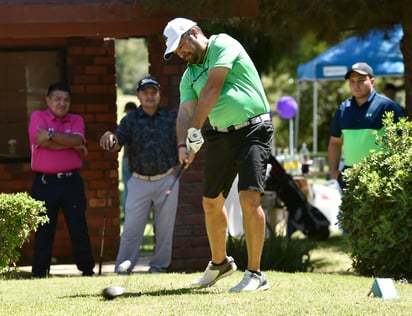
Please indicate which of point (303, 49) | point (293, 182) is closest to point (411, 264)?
point (293, 182)

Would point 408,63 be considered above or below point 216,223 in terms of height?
above

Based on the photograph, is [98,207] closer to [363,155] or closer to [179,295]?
[363,155]

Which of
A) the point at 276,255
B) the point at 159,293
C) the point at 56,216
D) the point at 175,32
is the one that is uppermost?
the point at 175,32

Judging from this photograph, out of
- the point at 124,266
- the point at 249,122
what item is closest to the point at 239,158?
the point at 249,122

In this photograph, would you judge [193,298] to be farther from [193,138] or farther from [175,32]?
A: [175,32]

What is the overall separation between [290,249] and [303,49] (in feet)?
80.3

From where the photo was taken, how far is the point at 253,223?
6836mm

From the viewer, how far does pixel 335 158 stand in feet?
32.4

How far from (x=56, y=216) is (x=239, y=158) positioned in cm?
320

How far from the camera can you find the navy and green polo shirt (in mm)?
9250

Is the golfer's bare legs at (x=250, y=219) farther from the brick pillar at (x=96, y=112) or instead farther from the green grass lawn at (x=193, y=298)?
the brick pillar at (x=96, y=112)

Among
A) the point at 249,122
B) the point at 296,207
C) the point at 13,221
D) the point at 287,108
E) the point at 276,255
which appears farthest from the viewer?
the point at 287,108

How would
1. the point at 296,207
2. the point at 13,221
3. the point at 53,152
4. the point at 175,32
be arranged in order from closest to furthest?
the point at 175,32
the point at 13,221
the point at 53,152
the point at 296,207

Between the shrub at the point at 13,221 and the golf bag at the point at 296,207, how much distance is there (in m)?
5.13
